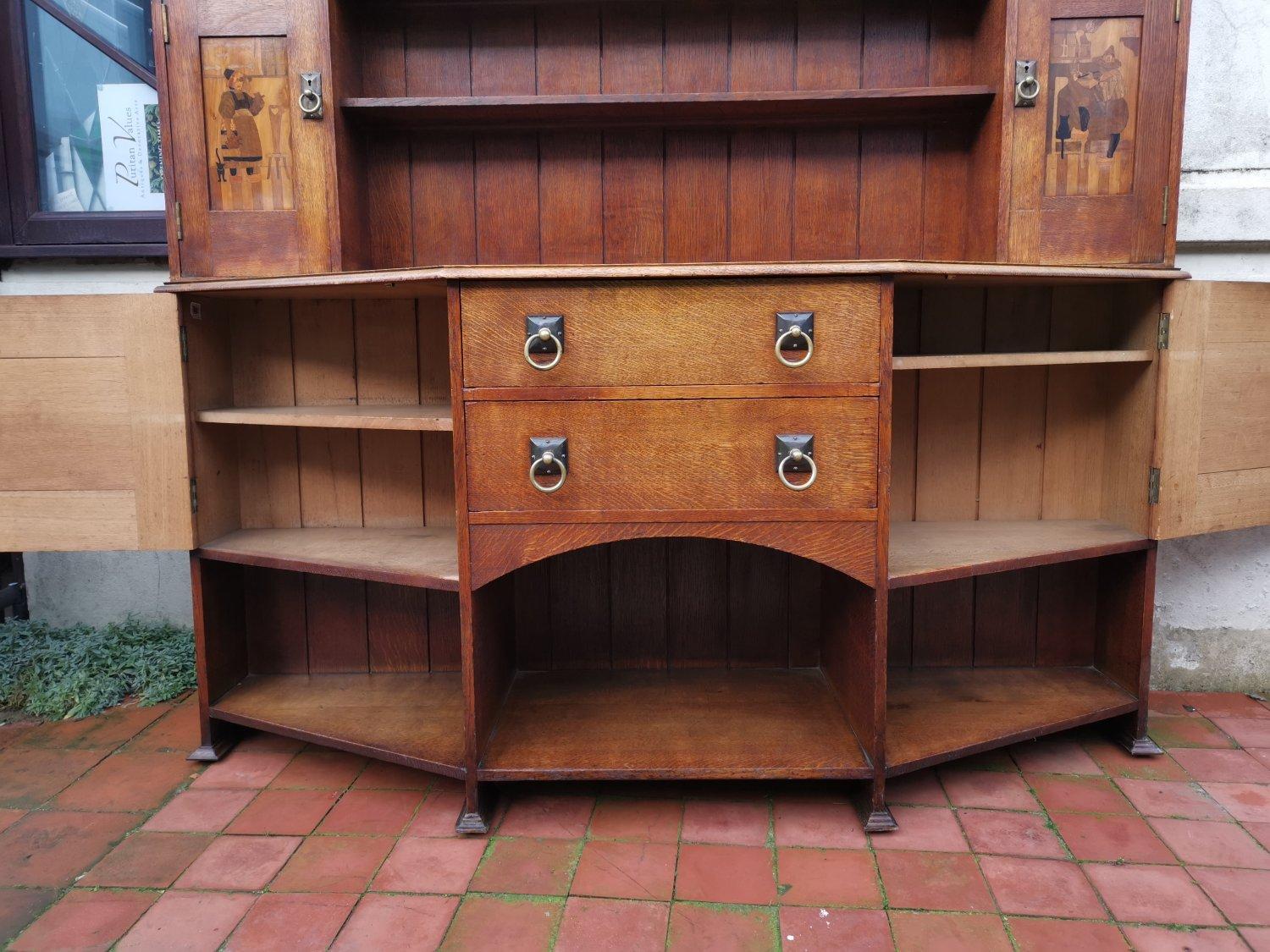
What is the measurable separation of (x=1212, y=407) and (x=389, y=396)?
6.87ft

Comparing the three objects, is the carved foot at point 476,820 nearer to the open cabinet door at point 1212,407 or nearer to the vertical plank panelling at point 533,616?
the vertical plank panelling at point 533,616

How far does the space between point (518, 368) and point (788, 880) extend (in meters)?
1.15

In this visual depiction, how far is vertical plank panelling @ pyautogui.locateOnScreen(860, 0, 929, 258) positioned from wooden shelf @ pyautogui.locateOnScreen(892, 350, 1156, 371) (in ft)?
1.39

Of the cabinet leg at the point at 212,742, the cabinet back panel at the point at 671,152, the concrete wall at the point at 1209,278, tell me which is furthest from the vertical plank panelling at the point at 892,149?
the cabinet leg at the point at 212,742

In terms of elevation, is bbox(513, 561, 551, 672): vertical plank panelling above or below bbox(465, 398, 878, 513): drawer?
below

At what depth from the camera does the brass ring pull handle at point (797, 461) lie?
1.69m

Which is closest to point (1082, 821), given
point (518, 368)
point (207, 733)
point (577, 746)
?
point (577, 746)

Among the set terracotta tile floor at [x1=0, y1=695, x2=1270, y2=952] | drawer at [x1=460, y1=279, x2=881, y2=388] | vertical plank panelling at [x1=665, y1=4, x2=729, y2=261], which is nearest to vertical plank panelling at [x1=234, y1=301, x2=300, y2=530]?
terracotta tile floor at [x1=0, y1=695, x2=1270, y2=952]

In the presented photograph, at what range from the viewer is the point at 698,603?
2.37m

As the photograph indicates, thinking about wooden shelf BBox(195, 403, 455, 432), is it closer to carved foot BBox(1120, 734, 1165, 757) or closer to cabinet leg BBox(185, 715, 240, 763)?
cabinet leg BBox(185, 715, 240, 763)

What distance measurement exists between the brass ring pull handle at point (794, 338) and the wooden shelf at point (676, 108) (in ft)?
2.18

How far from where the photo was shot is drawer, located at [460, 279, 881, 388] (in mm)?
1677

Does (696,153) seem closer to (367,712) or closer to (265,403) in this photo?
(265,403)

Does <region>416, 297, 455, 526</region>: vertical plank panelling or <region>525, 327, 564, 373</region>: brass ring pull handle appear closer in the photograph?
<region>525, 327, 564, 373</region>: brass ring pull handle
